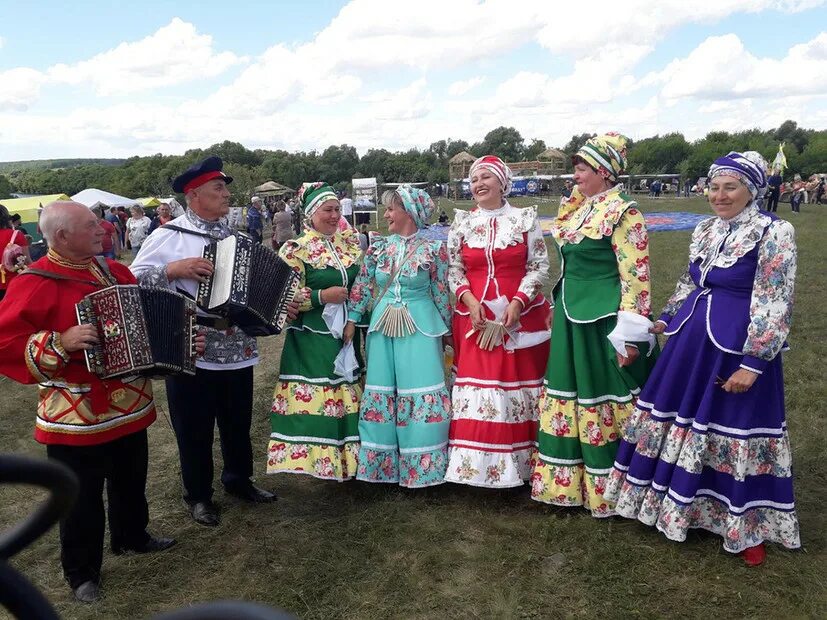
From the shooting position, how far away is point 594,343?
3758 mm

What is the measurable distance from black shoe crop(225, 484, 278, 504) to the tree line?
4902cm

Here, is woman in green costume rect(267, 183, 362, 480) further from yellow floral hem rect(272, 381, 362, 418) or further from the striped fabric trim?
the striped fabric trim

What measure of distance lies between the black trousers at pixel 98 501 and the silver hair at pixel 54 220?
1.08 metres

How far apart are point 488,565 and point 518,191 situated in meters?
49.1

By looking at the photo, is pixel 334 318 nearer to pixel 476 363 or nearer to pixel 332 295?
pixel 332 295

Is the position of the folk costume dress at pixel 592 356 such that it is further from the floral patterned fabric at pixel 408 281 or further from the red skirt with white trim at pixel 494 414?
the floral patterned fabric at pixel 408 281

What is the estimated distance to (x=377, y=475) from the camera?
164 inches

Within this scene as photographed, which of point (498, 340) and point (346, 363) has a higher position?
point (498, 340)

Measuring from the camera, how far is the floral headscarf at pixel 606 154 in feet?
12.2

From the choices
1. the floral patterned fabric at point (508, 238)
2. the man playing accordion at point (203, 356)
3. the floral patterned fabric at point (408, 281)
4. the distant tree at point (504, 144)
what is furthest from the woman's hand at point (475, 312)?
the distant tree at point (504, 144)

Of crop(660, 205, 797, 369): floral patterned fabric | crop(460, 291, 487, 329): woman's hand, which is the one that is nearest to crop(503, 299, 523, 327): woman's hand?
crop(460, 291, 487, 329): woman's hand

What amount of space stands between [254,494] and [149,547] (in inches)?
30.5

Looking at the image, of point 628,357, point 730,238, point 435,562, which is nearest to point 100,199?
point 435,562

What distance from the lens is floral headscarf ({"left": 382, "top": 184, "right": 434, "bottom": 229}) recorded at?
4.13 meters
